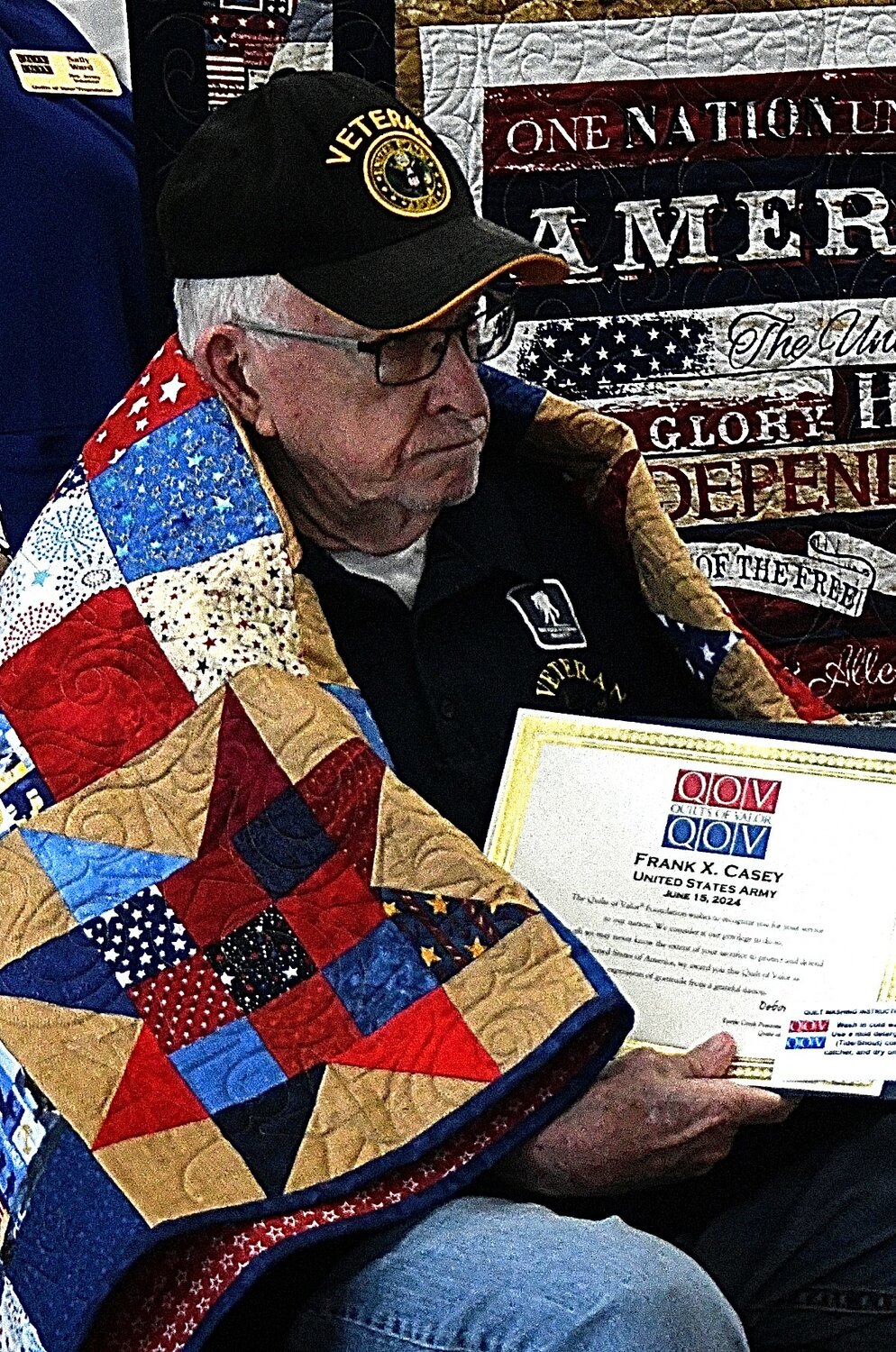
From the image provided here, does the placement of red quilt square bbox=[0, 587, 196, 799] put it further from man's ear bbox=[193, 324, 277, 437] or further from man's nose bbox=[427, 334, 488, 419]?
man's nose bbox=[427, 334, 488, 419]

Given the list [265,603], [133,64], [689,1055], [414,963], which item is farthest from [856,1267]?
[133,64]

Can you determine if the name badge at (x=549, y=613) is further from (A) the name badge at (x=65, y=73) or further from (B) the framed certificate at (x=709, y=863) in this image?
(A) the name badge at (x=65, y=73)

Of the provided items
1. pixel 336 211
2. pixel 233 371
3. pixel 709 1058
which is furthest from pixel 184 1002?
pixel 336 211

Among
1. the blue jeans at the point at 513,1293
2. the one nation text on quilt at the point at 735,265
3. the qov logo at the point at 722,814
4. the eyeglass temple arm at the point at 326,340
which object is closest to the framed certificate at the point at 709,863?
the qov logo at the point at 722,814

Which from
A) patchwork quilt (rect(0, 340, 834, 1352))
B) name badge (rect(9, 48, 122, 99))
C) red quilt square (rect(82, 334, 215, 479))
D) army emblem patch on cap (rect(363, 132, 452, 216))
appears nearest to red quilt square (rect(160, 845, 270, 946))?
patchwork quilt (rect(0, 340, 834, 1352))

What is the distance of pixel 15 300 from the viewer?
188cm

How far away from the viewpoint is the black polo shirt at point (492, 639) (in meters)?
1.54

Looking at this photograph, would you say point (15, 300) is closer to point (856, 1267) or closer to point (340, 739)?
point (340, 739)

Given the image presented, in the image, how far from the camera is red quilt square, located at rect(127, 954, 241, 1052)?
4.13ft

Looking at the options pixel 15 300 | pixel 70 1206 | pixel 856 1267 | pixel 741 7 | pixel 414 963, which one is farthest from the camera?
pixel 741 7

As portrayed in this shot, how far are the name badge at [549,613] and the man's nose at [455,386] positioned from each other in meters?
0.22

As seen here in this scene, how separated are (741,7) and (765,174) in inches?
7.7

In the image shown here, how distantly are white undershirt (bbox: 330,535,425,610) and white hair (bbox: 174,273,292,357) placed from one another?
0.21 meters

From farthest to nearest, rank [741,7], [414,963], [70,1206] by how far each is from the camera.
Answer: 1. [741,7]
2. [414,963]
3. [70,1206]
